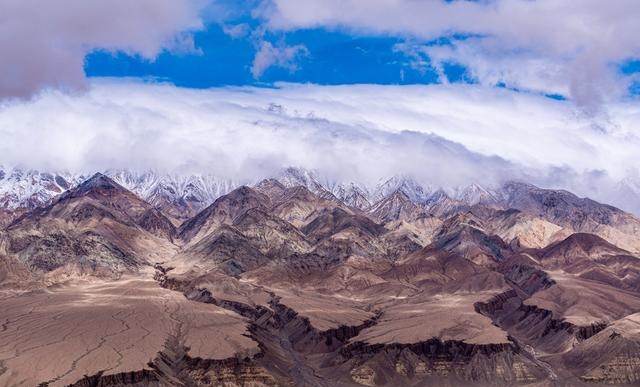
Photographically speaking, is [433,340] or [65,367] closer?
[65,367]

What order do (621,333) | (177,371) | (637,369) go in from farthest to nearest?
(621,333) < (637,369) < (177,371)

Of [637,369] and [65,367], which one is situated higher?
[65,367]

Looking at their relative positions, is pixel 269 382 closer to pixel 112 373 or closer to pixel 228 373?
pixel 228 373

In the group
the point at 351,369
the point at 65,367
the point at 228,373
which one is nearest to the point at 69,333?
the point at 65,367

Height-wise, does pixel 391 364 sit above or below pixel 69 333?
below

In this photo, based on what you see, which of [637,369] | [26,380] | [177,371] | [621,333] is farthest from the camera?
[621,333]

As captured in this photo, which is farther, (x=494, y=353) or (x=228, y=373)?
(x=494, y=353)

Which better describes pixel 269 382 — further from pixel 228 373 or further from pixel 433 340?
pixel 433 340

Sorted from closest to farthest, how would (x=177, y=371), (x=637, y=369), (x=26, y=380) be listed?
(x=26, y=380) → (x=177, y=371) → (x=637, y=369)

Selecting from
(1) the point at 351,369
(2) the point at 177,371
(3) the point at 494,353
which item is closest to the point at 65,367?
(2) the point at 177,371
